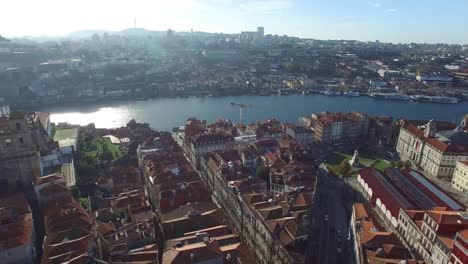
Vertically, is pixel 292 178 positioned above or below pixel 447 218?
below

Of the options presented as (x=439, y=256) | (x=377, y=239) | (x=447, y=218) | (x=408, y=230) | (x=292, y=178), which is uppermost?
(x=447, y=218)

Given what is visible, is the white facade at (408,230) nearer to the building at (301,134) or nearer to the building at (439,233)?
the building at (439,233)

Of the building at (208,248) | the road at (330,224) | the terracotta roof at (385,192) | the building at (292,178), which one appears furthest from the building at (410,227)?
the building at (208,248)

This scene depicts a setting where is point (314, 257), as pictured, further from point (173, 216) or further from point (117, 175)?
point (117, 175)

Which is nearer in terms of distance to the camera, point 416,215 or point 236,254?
point 236,254


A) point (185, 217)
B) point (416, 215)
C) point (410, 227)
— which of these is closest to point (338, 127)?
point (416, 215)

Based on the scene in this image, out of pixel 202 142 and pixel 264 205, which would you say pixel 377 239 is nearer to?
pixel 264 205
